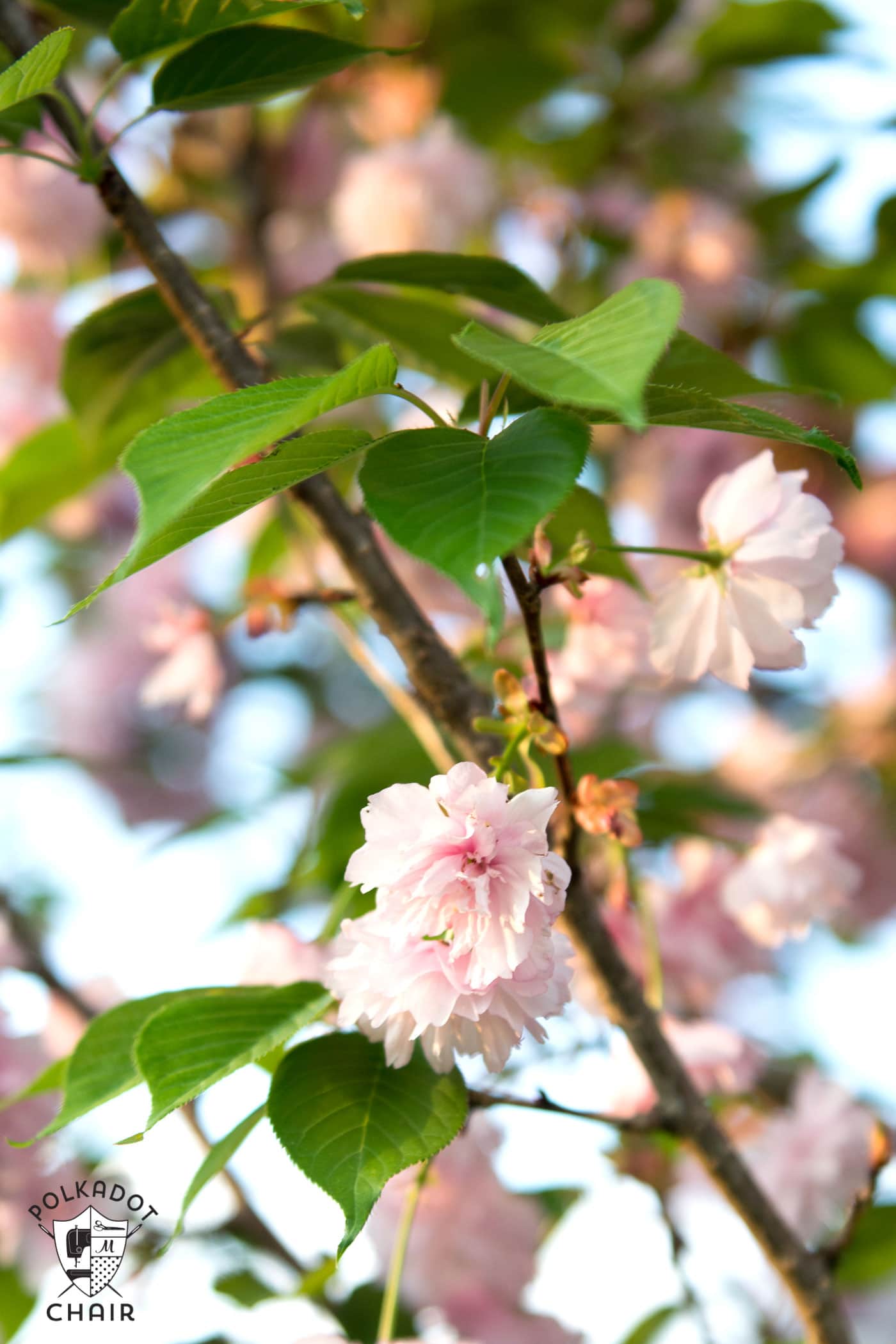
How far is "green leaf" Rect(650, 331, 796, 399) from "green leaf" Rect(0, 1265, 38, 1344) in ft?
2.45

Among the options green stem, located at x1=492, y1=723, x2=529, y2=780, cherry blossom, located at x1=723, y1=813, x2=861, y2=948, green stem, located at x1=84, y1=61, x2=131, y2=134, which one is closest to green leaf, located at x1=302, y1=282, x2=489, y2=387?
green stem, located at x1=84, y1=61, x2=131, y2=134

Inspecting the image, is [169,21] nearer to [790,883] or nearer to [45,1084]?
[45,1084]

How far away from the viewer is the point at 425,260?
0.54 meters

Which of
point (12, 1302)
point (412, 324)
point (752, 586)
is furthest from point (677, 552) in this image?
point (12, 1302)

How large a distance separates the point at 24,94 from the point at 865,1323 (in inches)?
62.6

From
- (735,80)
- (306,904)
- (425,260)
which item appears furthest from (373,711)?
(425,260)

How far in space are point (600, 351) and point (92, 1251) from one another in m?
0.55

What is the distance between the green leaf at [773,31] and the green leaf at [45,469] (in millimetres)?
988

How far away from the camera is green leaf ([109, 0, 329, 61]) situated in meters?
0.46

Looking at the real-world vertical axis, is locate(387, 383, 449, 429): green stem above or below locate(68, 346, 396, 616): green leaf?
below

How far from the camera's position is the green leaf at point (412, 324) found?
586mm

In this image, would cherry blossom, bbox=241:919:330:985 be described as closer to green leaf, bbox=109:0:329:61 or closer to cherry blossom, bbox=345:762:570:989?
cherry blossom, bbox=345:762:570:989

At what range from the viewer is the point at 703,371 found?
47 cm

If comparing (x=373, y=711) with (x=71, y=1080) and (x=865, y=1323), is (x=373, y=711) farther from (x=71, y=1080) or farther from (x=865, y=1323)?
(x=71, y=1080)
